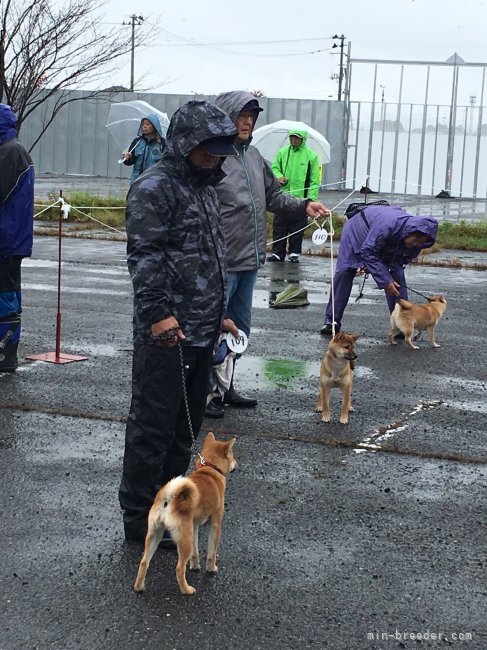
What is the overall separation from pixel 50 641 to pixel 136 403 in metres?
1.20

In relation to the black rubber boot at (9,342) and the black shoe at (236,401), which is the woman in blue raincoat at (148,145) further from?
the black shoe at (236,401)

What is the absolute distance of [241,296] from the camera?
23.4 feet

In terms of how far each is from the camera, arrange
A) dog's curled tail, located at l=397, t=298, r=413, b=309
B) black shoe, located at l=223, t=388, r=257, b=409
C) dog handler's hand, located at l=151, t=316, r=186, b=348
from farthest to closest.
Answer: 1. dog's curled tail, located at l=397, t=298, r=413, b=309
2. black shoe, located at l=223, t=388, r=257, b=409
3. dog handler's hand, located at l=151, t=316, r=186, b=348

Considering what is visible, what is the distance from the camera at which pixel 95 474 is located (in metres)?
5.77

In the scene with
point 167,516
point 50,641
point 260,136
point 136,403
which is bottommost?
point 50,641

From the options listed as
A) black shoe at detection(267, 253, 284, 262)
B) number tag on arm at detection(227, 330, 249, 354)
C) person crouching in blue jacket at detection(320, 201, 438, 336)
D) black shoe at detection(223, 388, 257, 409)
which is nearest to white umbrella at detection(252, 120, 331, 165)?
black shoe at detection(267, 253, 284, 262)

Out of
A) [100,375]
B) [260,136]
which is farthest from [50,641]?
[260,136]

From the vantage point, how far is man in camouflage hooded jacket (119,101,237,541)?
4520 millimetres

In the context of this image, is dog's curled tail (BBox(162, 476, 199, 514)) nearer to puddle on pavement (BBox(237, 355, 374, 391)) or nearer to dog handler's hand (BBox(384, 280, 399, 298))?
puddle on pavement (BBox(237, 355, 374, 391))

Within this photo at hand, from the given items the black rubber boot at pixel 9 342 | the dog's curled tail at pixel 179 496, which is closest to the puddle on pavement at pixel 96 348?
the black rubber boot at pixel 9 342

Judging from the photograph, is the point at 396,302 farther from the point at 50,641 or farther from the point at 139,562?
the point at 50,641

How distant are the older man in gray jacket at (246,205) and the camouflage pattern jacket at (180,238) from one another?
6.02ft

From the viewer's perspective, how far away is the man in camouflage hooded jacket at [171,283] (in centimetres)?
452

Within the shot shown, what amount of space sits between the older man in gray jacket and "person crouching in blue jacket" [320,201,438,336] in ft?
8.30
